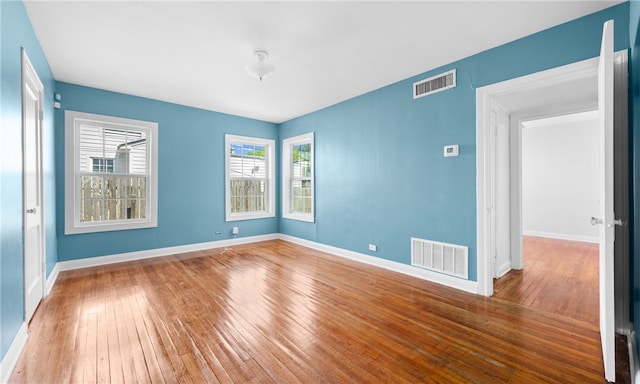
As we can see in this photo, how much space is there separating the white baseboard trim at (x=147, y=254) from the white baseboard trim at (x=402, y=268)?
1361 mm

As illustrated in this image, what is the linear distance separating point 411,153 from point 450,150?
55 centimetres

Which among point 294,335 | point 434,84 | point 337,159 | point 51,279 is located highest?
point 434,84

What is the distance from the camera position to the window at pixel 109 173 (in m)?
4.06

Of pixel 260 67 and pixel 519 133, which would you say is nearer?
pixel 260 67

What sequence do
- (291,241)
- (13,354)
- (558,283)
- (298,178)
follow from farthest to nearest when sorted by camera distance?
(298,178), (291,241), (558,283), (13,354)

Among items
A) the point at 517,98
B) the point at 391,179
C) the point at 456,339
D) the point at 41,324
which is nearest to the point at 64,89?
the point at 41,324

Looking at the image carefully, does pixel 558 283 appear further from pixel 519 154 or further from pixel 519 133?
pixel 519 133

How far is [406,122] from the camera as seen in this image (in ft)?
12.7

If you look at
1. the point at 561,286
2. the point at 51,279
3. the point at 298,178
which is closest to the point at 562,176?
the point at 561,286

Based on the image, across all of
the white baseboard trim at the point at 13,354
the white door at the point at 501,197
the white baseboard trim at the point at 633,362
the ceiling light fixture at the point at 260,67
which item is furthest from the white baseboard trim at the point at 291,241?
the ceiling light fixture at the point at 260,67

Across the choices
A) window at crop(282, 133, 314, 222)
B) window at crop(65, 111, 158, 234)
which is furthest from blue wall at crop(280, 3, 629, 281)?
window at crop(65, 111, 158, 234)

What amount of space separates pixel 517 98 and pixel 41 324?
213 inches

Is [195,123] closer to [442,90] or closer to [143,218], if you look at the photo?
[143,218]

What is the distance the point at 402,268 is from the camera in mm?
3898
